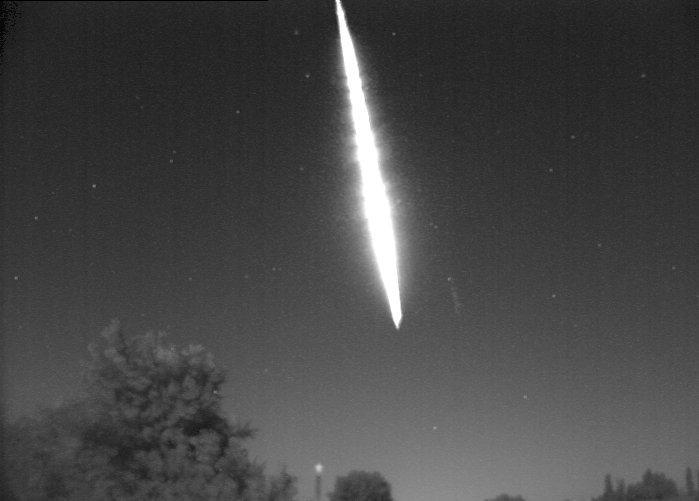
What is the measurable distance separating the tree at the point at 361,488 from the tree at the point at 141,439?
1.90 meters

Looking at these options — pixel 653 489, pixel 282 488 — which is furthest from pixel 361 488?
pixel 653 489

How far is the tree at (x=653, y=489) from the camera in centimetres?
1586

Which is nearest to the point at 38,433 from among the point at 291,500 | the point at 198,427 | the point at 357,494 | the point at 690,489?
the point at 198,427

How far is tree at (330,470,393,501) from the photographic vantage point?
13.8m

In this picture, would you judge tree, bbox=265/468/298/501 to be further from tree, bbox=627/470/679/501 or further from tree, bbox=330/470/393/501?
tree, bbox=627/470/679/501

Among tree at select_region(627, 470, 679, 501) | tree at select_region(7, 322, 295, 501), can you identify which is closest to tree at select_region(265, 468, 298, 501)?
tree at select_region(7, 322, 295, 501)

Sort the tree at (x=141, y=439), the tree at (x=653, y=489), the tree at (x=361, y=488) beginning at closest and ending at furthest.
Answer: the tree at (x=141, y=439), the tree at (x=361, y=488), the tree at (x=653, y=489)

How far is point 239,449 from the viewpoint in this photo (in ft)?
42.3

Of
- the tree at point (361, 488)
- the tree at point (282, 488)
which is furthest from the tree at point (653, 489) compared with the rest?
the tree at point (282, 488)

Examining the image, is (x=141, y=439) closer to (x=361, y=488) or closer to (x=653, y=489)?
(x=361, y=488)

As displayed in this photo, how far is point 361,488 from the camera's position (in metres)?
14.3

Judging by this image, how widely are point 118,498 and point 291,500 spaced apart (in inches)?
118

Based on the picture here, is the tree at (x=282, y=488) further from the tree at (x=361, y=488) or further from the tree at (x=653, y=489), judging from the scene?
the tree at (x=653, y=489)

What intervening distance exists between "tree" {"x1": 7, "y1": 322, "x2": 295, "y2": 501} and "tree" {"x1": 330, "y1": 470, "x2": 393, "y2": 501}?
190 centimetres
